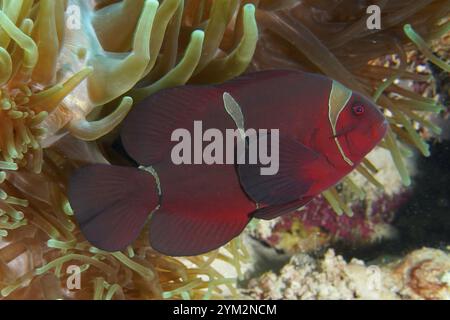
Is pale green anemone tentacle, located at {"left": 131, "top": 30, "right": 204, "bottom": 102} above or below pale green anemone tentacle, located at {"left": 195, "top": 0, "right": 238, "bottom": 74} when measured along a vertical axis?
below

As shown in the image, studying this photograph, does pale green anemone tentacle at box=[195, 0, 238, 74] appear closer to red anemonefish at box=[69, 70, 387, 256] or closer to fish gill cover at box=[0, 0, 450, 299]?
fish gill cover at box=[0, 0, 450, 299]

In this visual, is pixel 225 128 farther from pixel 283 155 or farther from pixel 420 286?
pixel 420 286

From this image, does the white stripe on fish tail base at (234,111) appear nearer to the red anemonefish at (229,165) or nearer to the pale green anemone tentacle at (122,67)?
the red anemonefish at (229,165)

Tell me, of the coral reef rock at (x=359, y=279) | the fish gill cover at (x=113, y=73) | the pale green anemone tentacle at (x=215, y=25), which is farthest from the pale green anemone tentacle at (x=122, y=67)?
the coral reef rock at (x=359, y=279)

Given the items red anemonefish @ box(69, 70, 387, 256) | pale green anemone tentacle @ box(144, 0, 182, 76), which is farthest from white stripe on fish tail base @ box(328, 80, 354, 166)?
pale green anemone tentacle @ box(144, 0, 182, 76)

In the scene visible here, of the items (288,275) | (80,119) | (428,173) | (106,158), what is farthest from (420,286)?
(80,119)

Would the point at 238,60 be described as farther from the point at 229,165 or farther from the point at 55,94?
the point at 55,94

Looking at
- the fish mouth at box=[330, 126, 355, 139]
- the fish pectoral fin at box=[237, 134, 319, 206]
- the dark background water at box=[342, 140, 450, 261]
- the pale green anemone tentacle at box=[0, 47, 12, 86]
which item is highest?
the pale green anemone tentacle at box=[0, 47, 12, 86]

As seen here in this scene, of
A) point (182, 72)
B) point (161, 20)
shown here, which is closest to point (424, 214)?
point (182, 72)
